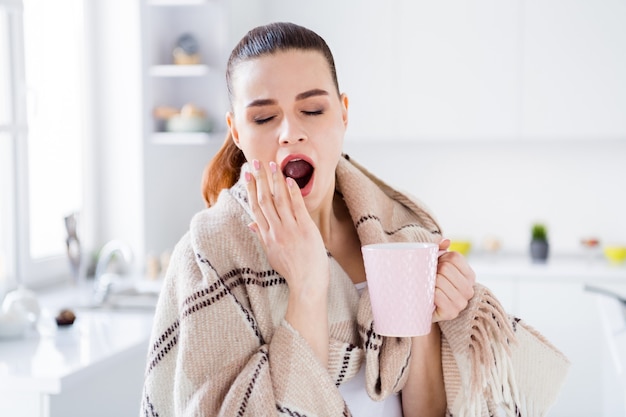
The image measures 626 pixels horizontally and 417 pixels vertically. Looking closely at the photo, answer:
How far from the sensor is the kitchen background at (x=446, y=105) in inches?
141

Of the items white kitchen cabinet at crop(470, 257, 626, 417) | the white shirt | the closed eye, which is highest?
the closed eye

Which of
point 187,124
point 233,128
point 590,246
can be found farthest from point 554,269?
point 233,128

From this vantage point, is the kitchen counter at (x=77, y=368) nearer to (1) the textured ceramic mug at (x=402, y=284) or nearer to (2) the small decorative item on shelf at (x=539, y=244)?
(1) the textured ceramic mug at (x=402, y=284)

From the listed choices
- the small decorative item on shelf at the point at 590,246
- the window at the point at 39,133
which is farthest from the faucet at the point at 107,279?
→ the small decorative item on shelf at the point at 590,246

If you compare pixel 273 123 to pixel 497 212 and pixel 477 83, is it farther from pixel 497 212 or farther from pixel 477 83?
pixel 497 212

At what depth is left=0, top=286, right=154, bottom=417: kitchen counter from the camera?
1.90m

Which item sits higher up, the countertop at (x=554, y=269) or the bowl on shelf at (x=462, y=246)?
the bowl on shelf at (x=462, y=246)

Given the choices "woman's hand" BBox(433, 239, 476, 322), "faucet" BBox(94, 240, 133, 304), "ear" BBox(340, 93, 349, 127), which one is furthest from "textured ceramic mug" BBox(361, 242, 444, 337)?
"faucet" BBox(94, 240, 133, 304)

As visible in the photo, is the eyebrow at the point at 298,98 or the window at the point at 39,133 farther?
the window at the point at 39,133

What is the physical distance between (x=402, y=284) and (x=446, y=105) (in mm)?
2924

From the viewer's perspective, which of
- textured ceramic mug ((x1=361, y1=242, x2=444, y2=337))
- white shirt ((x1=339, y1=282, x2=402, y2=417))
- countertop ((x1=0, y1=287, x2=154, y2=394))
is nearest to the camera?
textured ceramic mug ((x1=361, y1=242, x2=444, y2=337))

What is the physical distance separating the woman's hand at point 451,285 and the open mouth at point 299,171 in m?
0.22

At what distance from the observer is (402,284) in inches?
38.8

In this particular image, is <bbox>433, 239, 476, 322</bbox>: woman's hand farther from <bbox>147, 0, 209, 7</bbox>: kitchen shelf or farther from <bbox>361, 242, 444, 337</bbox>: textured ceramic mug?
<bbox>147, 0, 209, 7</bbox>: kitchen shelf
